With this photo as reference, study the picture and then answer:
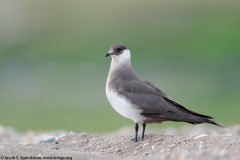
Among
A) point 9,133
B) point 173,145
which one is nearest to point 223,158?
point 173,145

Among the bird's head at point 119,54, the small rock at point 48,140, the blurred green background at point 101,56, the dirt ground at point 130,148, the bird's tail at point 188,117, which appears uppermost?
the blurred green background at point 101,56

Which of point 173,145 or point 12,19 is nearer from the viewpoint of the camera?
point 173,145

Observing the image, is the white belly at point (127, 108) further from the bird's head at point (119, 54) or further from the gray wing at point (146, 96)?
the bird's head at point (119, 54)

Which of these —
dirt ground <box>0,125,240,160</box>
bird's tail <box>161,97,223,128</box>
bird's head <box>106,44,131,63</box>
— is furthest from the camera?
bird's head <box>106,44,131,63</box>

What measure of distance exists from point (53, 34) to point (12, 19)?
4.40m

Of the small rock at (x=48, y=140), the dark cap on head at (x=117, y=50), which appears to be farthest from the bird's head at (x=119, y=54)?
the small rock at (x=48, y=140)

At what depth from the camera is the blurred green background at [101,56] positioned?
30.2 meters

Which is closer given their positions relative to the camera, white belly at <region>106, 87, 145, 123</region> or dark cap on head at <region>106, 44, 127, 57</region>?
white belly at <region>106, 87, 145, 123</region>

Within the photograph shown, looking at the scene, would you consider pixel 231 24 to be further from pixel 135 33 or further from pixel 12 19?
pixel 12 19

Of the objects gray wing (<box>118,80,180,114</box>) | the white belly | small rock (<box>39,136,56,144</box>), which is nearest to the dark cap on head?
gray wing (<box>118,80,180,114</box>)

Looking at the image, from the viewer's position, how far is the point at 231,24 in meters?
42.1

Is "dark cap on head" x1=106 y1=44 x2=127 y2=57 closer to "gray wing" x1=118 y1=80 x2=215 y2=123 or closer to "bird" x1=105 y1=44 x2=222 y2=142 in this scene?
"bird" x1=105 y1=44 x2=222 y2=142

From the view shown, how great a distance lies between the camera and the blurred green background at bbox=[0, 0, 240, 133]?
99.1ft

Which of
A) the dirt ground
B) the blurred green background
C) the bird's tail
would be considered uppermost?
the blurred green background
